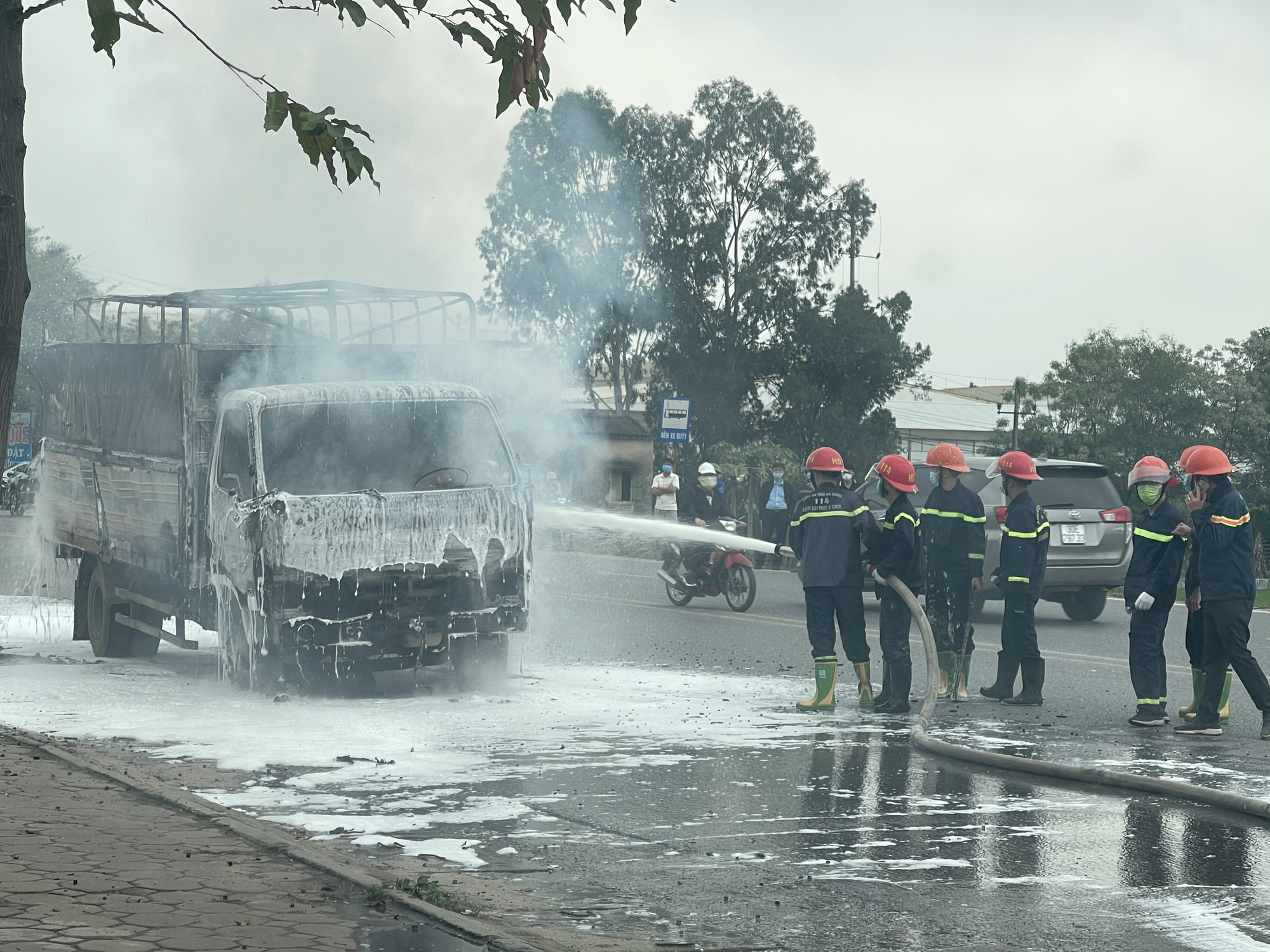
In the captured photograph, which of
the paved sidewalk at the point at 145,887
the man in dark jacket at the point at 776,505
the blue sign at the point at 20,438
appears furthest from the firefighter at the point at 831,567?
the blue sign at the point at 20,438

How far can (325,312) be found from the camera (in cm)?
1322

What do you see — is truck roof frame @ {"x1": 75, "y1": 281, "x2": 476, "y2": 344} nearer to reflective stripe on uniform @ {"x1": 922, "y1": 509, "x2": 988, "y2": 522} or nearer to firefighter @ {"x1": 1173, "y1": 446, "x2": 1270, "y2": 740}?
reflective stripe on uniform @ {"x1": 922, "y1": 509, "x2": 988, "y2": 522}

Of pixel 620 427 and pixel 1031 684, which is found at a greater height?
pixel 620 427

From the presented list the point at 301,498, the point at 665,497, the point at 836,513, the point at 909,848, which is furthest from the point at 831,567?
the point at 665,497

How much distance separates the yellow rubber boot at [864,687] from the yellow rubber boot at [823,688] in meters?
0.24

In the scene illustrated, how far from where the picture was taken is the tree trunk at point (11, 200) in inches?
206

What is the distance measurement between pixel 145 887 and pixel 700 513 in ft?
46.6

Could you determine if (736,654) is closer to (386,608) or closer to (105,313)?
(386,608)

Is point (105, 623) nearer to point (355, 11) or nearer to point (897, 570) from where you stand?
point (897, 570)

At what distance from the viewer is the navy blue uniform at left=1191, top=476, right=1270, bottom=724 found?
Answer: 374 inches

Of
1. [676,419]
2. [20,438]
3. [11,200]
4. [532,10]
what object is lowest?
[11,200]

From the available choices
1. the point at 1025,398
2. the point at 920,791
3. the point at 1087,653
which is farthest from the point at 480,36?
the point at 1025,398

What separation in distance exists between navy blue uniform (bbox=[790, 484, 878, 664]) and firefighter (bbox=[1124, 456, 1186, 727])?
171cm

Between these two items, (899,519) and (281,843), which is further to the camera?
(899,519)
